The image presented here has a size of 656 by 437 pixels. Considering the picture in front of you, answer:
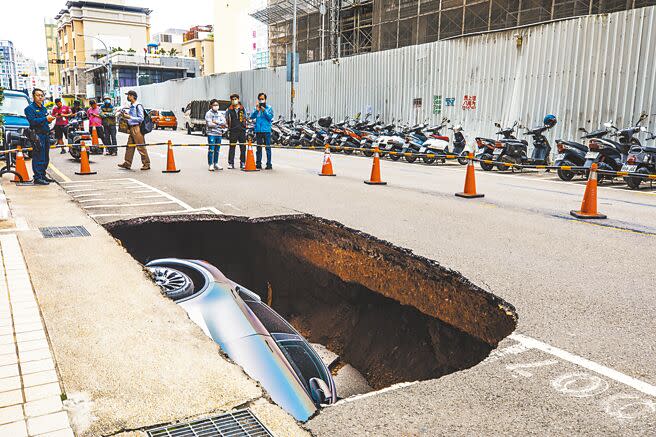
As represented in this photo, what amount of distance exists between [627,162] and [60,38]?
134702mm

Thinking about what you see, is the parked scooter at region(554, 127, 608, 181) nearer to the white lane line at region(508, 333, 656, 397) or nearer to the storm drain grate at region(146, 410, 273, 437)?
the white lane line at region(508, 333, 656, 397)

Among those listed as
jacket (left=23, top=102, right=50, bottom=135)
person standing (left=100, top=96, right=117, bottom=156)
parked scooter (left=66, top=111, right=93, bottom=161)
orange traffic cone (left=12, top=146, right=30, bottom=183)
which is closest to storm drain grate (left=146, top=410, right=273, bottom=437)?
jacket (left=23, top=102, right=50, bottom=135)

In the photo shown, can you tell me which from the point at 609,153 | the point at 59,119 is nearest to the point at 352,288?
the point at 609,153

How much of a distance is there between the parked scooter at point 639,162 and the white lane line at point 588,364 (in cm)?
939

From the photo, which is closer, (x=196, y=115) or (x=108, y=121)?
(x=108, y=121)

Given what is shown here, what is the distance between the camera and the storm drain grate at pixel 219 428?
2.62 m

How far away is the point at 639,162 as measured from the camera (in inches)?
460

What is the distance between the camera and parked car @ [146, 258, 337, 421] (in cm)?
358

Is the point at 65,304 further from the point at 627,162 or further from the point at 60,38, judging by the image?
the point at 60,38

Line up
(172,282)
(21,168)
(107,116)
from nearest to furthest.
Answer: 1. (172,282)
2. (21,168)
3. (107,116)

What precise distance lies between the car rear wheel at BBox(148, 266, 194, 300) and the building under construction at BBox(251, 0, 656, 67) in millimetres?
22320

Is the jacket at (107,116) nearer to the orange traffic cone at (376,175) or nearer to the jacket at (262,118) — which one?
the jacket at (262,118)

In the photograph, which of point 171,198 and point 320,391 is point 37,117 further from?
point 320,391

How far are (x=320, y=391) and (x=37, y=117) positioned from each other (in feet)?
30.1
